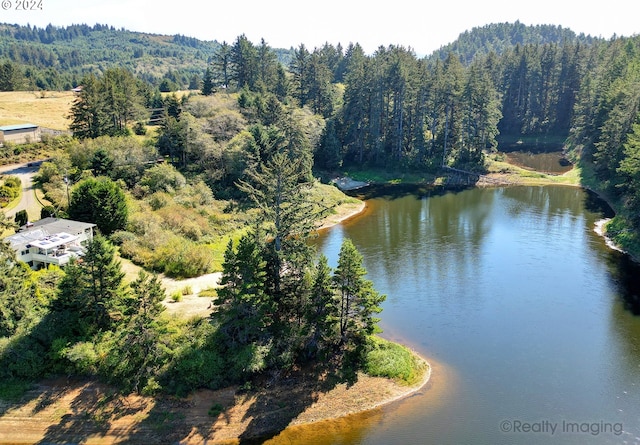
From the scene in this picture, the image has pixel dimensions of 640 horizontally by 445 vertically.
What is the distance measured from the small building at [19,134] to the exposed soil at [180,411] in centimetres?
5635

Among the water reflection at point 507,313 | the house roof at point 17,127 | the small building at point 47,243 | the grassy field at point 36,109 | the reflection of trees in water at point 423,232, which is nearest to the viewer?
the water reflection at point 507,313

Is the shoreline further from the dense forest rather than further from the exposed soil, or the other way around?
the exposed soil

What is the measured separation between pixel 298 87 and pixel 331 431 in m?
87.6

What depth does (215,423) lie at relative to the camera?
28.5 m

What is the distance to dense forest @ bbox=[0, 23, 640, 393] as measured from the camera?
105ft

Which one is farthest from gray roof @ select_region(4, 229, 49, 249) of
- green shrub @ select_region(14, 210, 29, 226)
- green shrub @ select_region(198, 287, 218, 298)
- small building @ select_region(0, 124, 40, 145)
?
small building @ select_region(0, 124, 40, 145)

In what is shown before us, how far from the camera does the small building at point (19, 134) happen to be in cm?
7269

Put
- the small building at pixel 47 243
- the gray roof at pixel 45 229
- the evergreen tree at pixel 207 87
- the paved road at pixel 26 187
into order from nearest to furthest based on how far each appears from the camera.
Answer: the small building at pixel 47 243 < the gray roof at pixel 45 229 < the paved road at pixel 26 187 < the evergreen tree at pixel 207 87

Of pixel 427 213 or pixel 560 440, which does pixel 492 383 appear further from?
pixel 427 213

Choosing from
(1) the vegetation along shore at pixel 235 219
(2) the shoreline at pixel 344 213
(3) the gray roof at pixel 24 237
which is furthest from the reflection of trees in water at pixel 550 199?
→ (3) the gray roof at pixel 24 237

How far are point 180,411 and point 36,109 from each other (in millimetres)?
89345

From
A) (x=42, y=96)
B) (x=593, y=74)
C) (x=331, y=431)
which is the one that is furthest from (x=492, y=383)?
(x=42, y=96)

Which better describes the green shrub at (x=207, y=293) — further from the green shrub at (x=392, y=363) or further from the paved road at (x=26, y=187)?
the paved road at (x=26, y=187)

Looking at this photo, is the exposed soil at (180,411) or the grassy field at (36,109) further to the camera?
the grassy field at (36,109)
